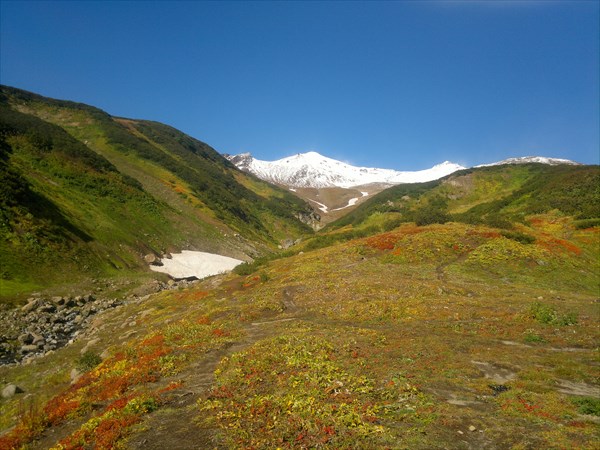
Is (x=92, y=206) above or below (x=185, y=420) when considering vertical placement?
above

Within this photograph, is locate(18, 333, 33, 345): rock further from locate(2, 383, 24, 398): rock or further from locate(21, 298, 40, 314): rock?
locate(2, 383, 24, 398): rock

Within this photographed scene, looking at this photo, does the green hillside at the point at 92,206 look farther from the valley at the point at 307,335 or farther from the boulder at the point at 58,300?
the boulder at the point at 58,300

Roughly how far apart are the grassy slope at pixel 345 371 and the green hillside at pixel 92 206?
15.4m

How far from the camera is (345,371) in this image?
46.7 feet

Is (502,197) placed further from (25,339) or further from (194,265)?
(25,339)

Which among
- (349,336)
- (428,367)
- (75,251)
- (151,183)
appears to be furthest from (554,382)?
(151,183)

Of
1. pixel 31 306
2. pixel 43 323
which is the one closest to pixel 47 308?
pixel 31 306

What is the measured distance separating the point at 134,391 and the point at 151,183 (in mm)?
96723

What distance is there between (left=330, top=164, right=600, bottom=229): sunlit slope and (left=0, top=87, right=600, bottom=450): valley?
2.93ft

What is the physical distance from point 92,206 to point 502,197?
8438cm

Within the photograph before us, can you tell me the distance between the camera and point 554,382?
13.3m

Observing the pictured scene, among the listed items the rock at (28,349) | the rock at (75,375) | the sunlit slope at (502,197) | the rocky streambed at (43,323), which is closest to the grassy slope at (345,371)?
the rock at (75,375)

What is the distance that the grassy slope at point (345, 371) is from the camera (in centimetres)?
1029

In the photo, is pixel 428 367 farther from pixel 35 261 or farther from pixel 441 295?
pixel 35 261
